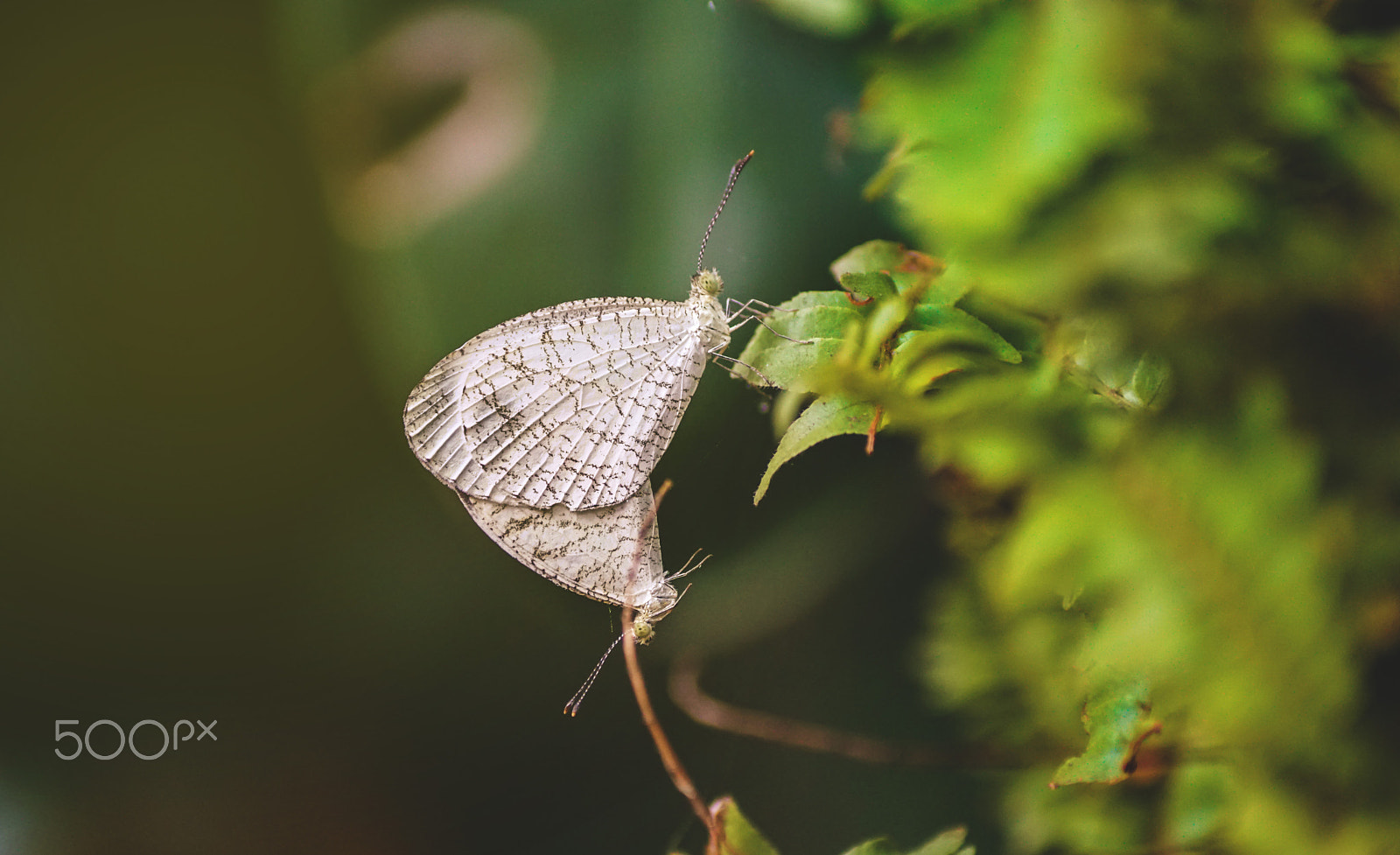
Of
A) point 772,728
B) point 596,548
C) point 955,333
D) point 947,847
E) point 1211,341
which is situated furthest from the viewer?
point 772,728

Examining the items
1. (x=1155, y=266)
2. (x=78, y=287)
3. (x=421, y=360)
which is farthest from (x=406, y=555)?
(x=1155, y=266)

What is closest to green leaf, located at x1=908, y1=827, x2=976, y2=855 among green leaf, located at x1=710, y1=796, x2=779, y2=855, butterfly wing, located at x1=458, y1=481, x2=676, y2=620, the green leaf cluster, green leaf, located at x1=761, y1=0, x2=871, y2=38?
the green leaf cluster

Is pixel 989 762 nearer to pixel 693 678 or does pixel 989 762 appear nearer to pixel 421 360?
pixel 693 678

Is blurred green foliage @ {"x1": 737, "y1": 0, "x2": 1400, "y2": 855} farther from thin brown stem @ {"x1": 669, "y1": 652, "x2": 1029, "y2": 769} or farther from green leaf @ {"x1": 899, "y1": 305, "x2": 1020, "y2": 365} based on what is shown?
thin brown stem @ {"x1": 669, "y1": 652, "x2": 1029, "y2": 769}

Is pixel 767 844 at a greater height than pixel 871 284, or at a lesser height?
lesser

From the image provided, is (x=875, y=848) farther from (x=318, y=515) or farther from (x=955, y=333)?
(x=318, y=515)

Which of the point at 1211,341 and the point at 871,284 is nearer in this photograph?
the point at 1211,341

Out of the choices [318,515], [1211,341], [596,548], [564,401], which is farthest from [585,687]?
[1211,341]
